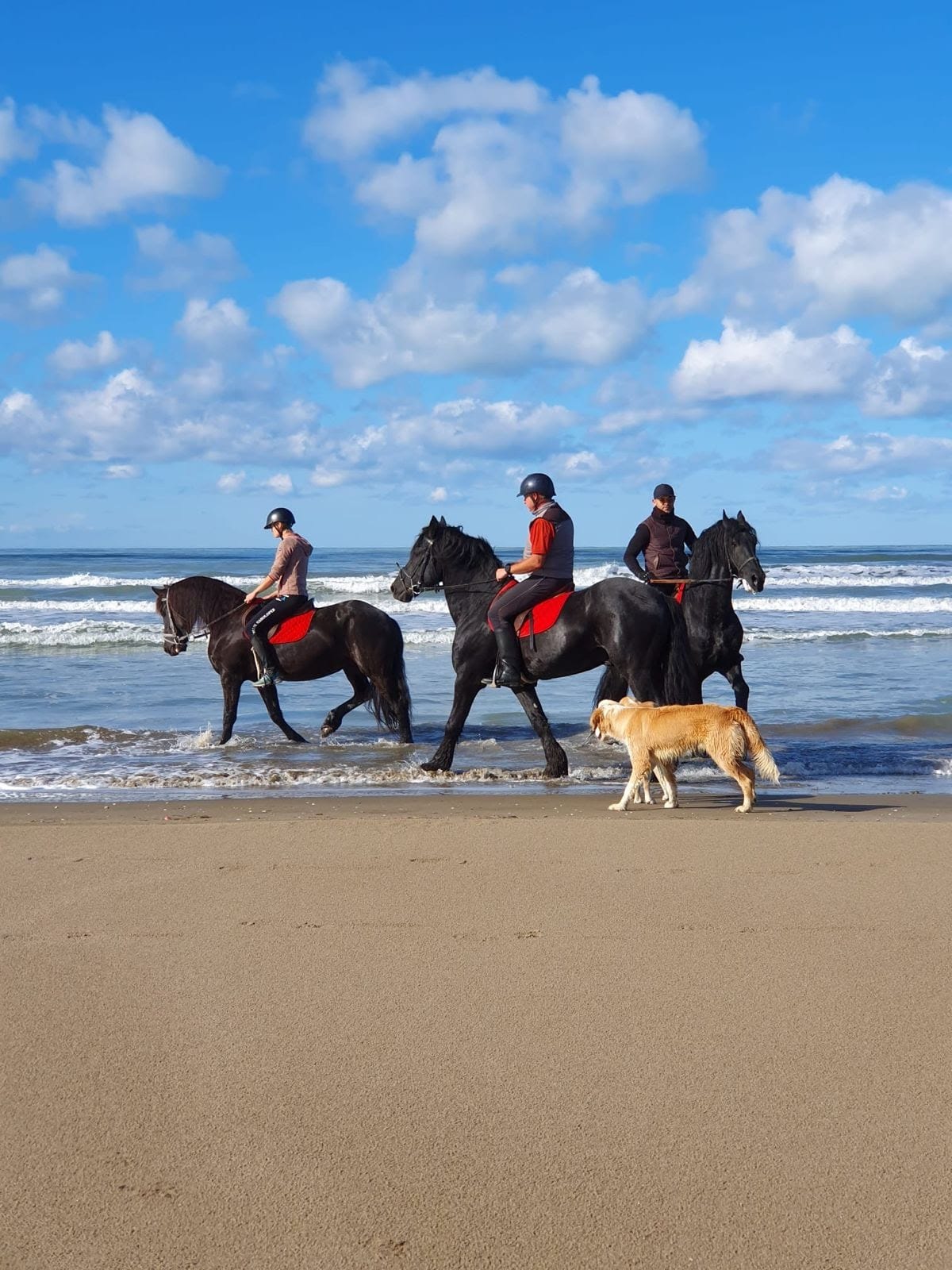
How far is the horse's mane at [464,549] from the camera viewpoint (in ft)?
33.8

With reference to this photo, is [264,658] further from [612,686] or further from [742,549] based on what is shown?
[742,549]

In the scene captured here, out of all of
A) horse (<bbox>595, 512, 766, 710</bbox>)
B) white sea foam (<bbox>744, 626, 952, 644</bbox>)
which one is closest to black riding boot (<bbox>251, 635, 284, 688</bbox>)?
horse (<bbox>595, 512, 766, 710</bbox>)

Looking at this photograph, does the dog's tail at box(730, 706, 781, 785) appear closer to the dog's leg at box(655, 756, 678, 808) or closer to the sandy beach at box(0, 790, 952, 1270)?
the dog's leg at box(655, 756, 678, 808)

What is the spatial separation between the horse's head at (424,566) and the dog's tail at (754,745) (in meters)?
3.43

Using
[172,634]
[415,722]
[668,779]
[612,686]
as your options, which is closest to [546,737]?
[612,686]

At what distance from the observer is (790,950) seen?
4.45m

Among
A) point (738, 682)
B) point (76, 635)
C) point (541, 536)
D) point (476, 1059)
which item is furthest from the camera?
point (76, 635)

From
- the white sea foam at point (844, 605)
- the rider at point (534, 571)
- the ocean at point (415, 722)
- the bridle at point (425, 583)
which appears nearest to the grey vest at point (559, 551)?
the rider at point (534, 571)

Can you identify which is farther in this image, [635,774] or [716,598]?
[716,598]

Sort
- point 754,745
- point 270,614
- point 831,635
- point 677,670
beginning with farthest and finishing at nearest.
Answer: point 831,635
point 270,614
point 677,670
point 754,745

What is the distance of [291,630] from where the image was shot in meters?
11.9

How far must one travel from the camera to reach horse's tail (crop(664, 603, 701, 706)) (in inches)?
373

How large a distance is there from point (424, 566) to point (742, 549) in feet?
9.50

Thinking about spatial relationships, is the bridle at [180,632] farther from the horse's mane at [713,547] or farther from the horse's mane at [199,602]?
the horse's mane at [713,547]
